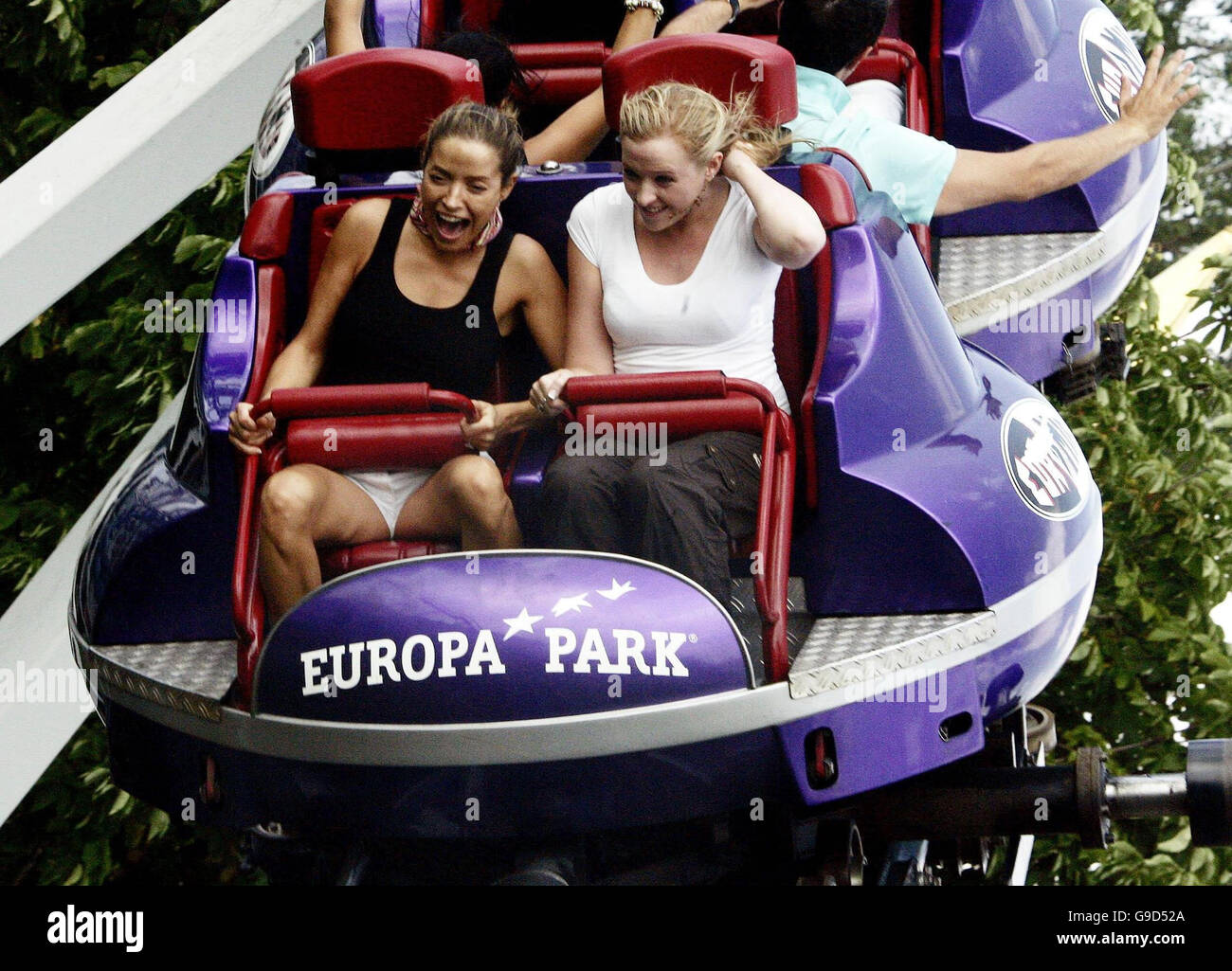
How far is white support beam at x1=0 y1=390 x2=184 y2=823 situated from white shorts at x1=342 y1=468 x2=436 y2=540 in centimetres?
153

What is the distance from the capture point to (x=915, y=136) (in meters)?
3.42

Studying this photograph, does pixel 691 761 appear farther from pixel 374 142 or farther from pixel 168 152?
pixel 168 152

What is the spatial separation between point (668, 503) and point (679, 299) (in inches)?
13.7

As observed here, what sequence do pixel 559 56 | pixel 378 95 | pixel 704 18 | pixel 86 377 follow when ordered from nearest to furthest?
1. pixel 378 95
2. pixel 704 18
3. pixel 559 56
4. pixel 86 377

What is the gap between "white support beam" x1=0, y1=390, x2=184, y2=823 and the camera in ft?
14.3

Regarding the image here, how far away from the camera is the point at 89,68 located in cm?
602

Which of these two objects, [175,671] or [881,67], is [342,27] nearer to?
[881,67]

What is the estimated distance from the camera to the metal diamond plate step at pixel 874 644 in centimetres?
267

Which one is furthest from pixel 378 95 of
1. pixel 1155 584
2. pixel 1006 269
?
pixel 1155 584

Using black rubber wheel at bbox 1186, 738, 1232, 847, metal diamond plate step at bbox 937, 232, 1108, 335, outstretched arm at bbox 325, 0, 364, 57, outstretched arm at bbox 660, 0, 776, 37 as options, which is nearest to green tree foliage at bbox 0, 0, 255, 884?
outstretched arm at bbox 325, 0, 364, 57

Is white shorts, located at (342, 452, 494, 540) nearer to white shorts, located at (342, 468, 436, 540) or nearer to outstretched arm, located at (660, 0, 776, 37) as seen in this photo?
white shorts, located at (342, 468, 436, 540)

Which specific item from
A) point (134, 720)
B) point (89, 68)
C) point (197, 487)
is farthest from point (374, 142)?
point (89, 68)
